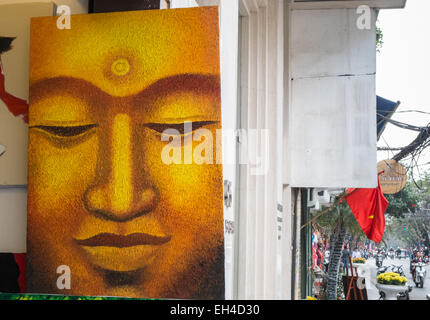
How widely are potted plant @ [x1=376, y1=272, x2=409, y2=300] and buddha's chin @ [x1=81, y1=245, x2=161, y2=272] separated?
39.5 ft

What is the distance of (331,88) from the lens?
607 centimetres

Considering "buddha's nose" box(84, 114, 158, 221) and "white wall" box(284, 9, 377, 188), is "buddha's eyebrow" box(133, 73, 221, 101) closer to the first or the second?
"buddha's nose" box(84, 114, 158, 221)

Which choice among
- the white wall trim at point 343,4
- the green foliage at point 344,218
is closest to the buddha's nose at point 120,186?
the white wall trim at point 343,4

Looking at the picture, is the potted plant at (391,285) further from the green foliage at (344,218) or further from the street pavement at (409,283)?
the green foliage at (344,218)

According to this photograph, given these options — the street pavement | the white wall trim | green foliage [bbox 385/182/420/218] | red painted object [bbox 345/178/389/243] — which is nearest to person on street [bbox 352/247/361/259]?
the street pavement

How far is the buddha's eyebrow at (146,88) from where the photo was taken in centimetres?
133

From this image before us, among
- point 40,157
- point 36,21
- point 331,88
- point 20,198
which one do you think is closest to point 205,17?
point 36,21

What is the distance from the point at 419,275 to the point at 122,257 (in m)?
19.4

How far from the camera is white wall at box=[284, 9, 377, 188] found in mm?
6020

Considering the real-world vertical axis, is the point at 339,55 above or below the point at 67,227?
above

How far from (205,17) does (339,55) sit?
511 centimetres

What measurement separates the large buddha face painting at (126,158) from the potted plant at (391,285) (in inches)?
473

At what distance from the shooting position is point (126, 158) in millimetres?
1313
